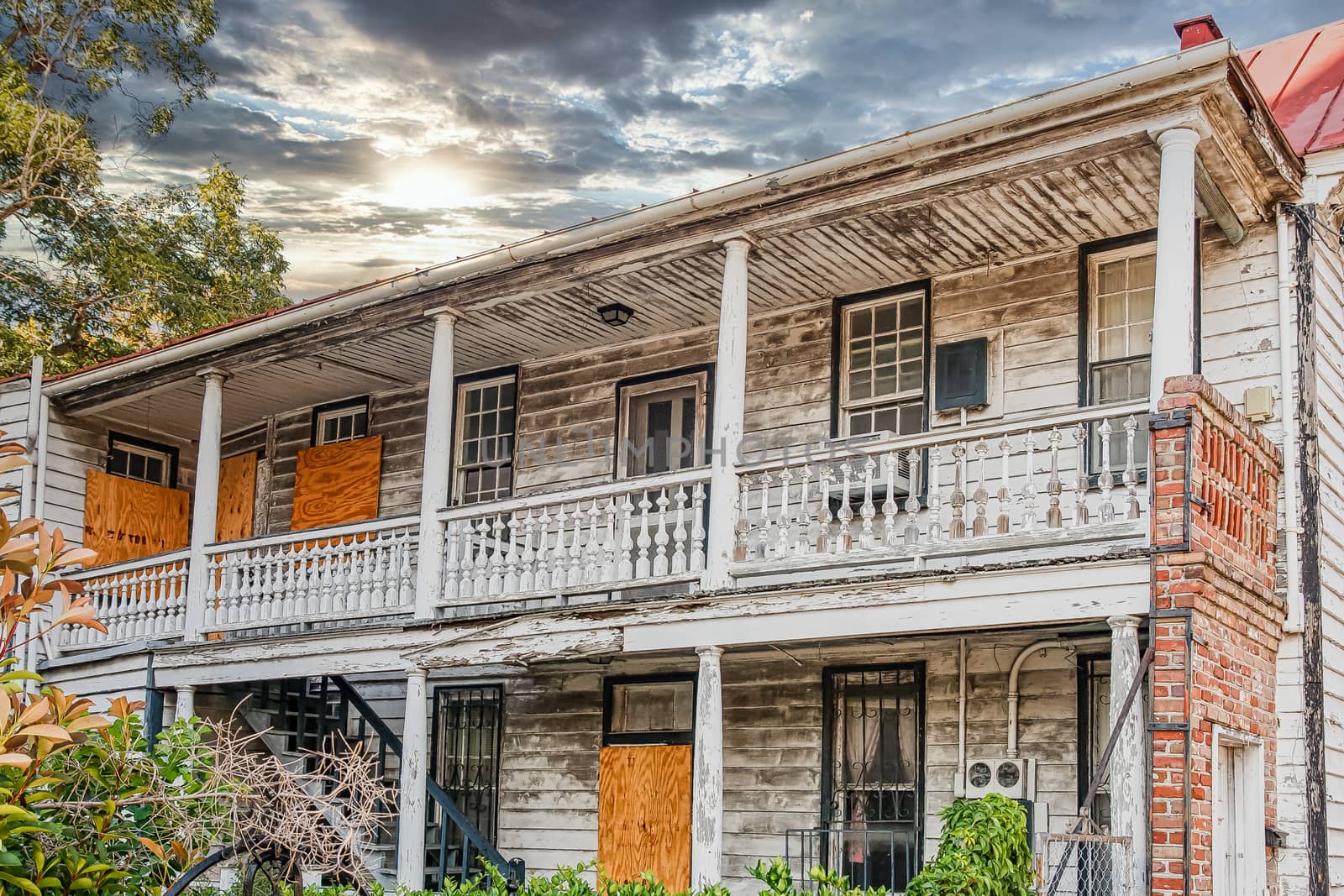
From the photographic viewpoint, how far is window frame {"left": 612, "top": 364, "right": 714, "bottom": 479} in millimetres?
14039

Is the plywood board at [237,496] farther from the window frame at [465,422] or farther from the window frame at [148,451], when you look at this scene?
the window frame at [465,422]

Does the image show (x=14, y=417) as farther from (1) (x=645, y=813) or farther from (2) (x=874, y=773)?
(2) (x=874, y=773)

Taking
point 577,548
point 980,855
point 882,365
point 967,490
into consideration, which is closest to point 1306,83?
point 882,365

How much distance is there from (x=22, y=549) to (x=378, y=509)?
11.0 meters

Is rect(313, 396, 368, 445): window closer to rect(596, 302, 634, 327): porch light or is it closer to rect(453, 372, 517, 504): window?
rect(453, 372, 517, 504): window

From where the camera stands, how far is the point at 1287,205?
1069 centimetres

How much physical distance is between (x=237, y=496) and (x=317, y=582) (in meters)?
5.07

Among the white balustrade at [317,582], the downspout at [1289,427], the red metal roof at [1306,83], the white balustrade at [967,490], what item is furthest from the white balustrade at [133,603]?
the red metal roof at [1306,83]

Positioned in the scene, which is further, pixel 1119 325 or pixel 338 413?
pixel 338 413

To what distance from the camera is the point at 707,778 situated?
35.2ft

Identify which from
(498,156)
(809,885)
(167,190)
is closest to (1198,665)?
(809,885)

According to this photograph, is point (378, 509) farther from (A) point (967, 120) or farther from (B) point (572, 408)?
(A) point (967, 120)

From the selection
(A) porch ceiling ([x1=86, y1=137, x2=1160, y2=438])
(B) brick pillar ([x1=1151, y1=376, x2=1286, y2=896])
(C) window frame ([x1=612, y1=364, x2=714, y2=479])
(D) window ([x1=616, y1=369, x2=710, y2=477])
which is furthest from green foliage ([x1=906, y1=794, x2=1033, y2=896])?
(D) window ([x1=616, y1=369, x2=710, y2=477])

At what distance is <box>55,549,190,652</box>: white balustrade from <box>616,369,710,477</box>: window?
456 centimetres
